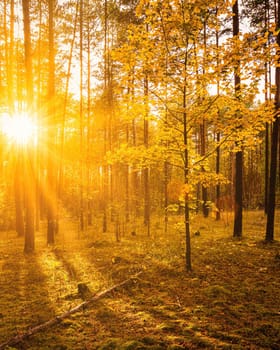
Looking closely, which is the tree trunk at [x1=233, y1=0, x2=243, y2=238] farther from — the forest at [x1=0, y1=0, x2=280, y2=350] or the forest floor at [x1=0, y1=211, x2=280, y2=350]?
the forest floor at [x1=0, y1=211, x2=280, y2=350]

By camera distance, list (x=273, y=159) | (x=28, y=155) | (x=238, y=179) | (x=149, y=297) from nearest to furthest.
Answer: (x=149, y=297) < (x=273, y=159) < (x=28, y=155) < (x=238, y=179)

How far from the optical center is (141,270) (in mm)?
7957

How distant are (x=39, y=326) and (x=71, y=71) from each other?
675 inches

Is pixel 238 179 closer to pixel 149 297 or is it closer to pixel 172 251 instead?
pixel 172 251

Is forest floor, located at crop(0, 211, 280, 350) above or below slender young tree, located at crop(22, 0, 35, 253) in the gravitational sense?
below

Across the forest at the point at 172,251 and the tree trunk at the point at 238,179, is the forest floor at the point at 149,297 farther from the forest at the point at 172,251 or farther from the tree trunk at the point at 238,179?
the tree trunk at the point at 238,179

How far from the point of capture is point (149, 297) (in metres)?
6.02

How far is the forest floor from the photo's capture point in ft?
13.9

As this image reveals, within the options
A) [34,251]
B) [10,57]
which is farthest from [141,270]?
[10,57]

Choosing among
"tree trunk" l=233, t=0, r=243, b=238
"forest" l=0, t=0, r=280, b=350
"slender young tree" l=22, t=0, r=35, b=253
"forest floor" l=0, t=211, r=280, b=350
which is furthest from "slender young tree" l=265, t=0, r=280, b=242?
"slender young tree" l=22, t=0, r=35, b=253

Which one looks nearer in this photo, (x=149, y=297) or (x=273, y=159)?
(x=149, y=297)

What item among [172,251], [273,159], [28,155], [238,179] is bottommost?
[172,251]

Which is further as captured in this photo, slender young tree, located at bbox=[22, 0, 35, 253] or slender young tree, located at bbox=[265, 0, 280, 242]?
slender young tree, located at bbox=[22, 0, 35, 253]

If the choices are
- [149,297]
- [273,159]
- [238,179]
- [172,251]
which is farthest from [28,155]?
[273,159]
